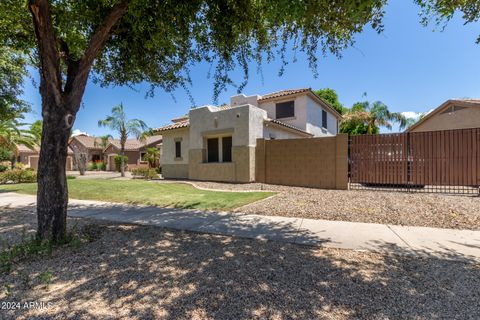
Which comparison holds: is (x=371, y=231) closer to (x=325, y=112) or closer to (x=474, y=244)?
(x=474, y=244)

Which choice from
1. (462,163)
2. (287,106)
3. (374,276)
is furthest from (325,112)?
(374,276)

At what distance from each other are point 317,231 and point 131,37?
22.2 feet

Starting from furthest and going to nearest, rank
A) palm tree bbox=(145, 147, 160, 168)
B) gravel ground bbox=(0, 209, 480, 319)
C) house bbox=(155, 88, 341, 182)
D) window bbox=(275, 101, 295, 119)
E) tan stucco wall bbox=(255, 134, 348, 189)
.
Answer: palm tree bbox=(145, 147, 160, 168), window bbox=(275, 101, 295, 119), house bbox=(155, 88, 341, 182), tan stucco wall bbox=(255, 134, 348, 189), gravel ground bbox=(0, 209, 480, 319)

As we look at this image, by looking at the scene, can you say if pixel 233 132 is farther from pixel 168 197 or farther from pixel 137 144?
pixel 137 144

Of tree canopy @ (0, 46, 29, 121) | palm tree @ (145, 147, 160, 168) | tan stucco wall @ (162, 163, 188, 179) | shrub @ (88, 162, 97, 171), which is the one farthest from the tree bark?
shrub @ (88, 162, 97, 171)

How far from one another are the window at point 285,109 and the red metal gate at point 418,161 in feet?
28.7

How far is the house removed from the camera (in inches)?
577

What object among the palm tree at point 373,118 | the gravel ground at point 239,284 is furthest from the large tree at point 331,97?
the gravel ground at point 239,284

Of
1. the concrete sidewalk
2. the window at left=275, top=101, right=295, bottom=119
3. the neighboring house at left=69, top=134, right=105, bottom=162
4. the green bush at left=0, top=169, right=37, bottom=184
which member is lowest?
the concrete sidewalk

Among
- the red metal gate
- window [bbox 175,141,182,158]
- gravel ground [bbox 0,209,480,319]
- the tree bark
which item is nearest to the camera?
gravel ground [bbox 0,209,480,319]

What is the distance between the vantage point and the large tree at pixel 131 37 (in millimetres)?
4711

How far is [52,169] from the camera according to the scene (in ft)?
15.5

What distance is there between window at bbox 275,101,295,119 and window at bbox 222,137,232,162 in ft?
21.3

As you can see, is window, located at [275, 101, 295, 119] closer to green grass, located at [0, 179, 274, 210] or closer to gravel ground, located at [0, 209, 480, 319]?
green grass, located at [0, 179, 274, 210]
